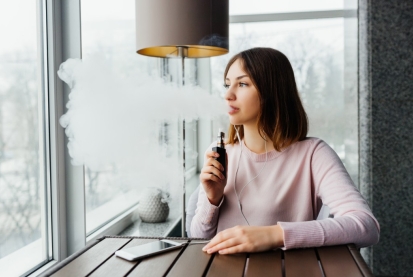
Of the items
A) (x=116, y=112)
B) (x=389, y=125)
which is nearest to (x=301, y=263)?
(x=116, y=112)

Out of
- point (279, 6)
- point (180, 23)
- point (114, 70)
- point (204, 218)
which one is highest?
point (279, 6)

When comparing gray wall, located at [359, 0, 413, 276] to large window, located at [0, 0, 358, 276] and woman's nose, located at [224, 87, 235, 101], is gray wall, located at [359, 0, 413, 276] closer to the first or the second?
large window, located at [0, 0, 358, 276]

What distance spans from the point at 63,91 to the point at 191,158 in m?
2.14

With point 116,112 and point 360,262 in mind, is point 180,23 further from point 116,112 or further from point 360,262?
point 360,262

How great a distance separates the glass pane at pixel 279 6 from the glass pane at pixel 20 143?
177 centimetres

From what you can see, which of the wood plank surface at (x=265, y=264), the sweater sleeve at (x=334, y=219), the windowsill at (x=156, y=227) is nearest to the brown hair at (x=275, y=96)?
the sweater sleeve at (x=334, y=219)

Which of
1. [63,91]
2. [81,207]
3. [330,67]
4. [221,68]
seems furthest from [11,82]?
[330,67]

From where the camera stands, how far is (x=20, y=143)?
1.34 meters

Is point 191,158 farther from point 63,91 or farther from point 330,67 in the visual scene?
point 63,91

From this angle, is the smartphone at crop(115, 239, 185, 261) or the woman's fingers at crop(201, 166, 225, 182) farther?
the woman's fingers at crop(201, 166, 225, 182)

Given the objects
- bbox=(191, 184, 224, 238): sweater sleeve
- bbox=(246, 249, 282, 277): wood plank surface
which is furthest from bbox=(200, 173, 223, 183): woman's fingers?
bbox=(246, 249, 282, 277): wood plank surface

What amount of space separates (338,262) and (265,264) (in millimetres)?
162

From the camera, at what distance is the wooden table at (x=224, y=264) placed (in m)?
0.88

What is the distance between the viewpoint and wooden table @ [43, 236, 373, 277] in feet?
2.87
